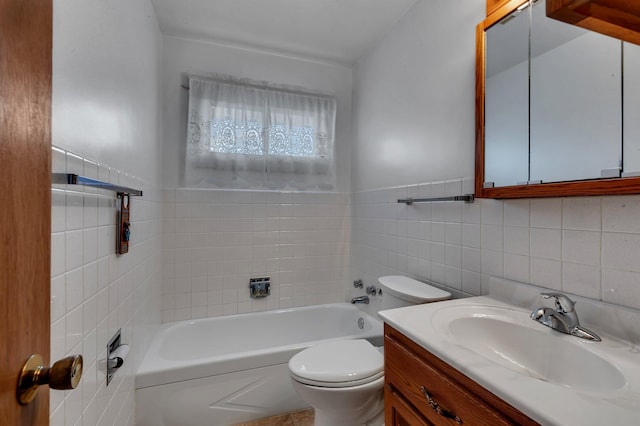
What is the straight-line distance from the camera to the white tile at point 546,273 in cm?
99

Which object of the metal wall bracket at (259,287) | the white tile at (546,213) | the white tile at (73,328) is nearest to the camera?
the white tile at (73,328)

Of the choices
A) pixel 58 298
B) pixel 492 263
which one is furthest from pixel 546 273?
pixel 58 298

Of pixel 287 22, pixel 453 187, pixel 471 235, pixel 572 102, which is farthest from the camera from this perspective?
pixel 287 22

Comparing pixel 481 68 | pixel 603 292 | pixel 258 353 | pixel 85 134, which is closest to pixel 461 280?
pixel 603 292

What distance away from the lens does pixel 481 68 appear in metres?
1.23

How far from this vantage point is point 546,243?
1023 mm

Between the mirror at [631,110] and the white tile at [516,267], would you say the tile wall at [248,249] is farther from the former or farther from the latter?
the mirror at [631,110]

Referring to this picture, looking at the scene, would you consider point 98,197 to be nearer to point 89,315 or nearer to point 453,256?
point 89,315

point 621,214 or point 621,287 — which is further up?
point 621,214

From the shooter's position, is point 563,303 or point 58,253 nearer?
point 58,253

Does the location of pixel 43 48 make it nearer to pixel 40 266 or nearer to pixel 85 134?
pixel 40 266

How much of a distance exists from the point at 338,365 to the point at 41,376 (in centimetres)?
114

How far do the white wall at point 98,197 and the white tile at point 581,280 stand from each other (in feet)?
4.99

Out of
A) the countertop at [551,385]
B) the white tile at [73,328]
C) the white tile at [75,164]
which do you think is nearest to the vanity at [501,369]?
the countertop at [551,385]
